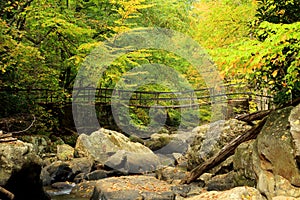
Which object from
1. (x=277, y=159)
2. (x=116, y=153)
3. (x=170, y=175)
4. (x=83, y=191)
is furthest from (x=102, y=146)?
(x=277, y=159)

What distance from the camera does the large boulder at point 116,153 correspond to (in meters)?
11.9

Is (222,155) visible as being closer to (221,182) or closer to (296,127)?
(221,182)

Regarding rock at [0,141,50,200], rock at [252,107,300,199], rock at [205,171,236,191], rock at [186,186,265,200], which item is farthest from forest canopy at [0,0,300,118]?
rock at [0,141,50,200]

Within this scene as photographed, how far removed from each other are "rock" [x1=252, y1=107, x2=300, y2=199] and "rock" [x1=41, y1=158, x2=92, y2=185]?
684 centimetres

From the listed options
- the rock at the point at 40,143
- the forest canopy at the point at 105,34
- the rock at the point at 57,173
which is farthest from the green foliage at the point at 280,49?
the rock at the point at 40,143

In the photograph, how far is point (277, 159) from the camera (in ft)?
19.5

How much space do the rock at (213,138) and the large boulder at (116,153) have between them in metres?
1.75

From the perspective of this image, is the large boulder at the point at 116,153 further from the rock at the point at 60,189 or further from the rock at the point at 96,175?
the rock at the point at 60,189

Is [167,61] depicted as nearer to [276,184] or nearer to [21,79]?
[21,79]

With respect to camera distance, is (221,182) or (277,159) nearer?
(277,159)

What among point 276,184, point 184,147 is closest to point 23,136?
point 184,147

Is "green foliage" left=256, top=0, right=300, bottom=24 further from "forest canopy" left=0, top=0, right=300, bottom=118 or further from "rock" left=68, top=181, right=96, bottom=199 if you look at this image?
"rock" left=68, top=181, right=96, bottom=199

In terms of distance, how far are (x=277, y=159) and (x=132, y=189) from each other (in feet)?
11.8

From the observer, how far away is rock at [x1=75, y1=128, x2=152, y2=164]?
12961 millimetres
